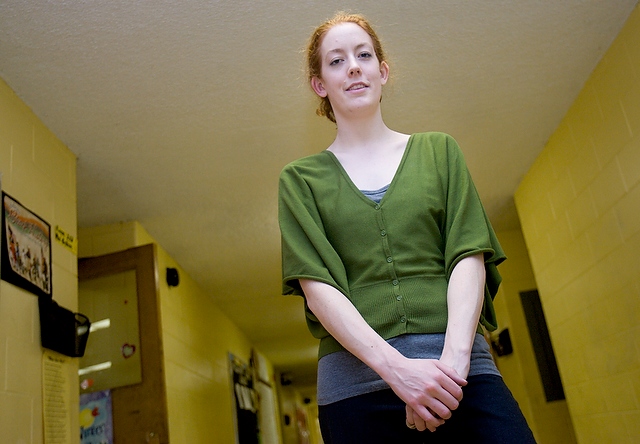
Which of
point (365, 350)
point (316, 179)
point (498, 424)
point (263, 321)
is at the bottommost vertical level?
point (498, 424)

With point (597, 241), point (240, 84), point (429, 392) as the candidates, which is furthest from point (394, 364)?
point (597, 241)

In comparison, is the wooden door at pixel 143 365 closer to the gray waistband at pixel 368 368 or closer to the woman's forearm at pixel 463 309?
the gray waistband at pixel 368 368

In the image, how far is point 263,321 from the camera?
22.7 feet

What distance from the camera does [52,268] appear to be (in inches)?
96.8

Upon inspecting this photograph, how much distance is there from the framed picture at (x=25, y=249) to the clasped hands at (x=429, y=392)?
169 centimetres

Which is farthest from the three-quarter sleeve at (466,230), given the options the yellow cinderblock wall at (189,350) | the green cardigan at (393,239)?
the yellow cinderblock wall at (189,350)

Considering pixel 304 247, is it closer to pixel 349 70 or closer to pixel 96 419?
pixel 349 70

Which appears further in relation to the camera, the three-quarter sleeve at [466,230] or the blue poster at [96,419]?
the blue poster at [96,419]

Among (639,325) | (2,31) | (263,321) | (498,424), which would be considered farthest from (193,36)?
(263,321)

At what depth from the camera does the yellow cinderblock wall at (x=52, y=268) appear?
1991 millimetres

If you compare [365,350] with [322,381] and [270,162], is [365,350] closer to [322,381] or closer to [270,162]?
[322,381]

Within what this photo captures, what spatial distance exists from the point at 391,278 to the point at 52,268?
1987 mm

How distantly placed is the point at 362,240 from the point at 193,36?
154 cm

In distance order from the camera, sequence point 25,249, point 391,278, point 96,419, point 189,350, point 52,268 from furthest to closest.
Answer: point 189,350 < point 96,419 < point 52,268 < point 25,249 < point 391,278
